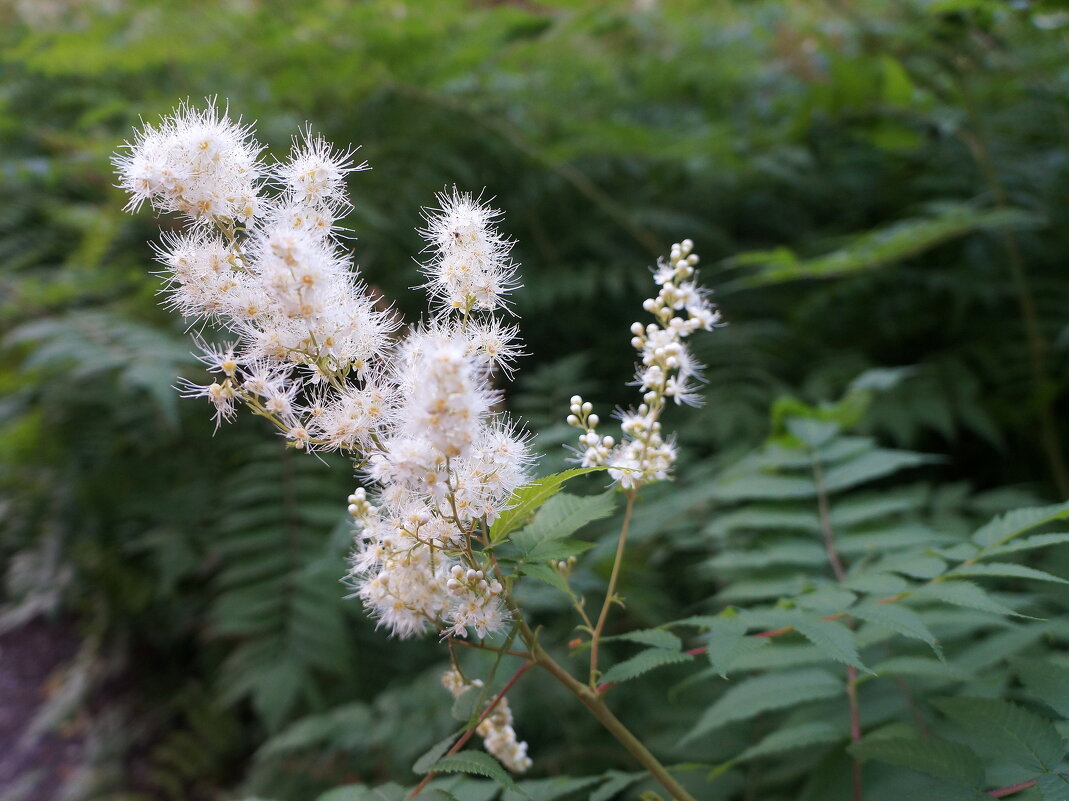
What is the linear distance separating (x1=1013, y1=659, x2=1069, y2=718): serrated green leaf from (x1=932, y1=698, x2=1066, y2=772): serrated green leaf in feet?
0.11

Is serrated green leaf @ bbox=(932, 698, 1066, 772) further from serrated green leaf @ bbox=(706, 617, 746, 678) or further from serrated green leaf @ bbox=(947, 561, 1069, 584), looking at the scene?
serrated green leaf @ bbox=(706, 617, 746, 678)

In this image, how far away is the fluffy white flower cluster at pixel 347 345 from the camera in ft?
2.74

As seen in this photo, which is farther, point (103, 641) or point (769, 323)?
point (103, 641)

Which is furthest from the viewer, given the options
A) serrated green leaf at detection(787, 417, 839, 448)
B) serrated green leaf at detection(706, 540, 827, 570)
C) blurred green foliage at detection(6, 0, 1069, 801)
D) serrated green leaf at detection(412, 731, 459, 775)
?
blurred green foliage at detection(6, 0, 1069, 801)

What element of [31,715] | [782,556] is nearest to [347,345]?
[782,556]

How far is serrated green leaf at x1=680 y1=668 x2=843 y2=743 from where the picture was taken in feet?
4.01

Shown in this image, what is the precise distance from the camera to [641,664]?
0.94 metres

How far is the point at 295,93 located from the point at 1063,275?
3348 millimetres

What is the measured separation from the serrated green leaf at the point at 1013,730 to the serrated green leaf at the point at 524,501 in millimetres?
665

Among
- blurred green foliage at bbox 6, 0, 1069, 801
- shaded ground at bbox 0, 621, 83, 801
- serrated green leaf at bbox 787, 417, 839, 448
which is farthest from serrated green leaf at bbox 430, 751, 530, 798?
shaded ground at bbox 0, 621, 83, 801

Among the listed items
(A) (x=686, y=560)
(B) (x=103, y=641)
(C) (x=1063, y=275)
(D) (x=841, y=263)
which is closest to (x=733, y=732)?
(A) (x=686, y=560)

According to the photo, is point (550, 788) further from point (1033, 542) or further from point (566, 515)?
point (1033, 542)

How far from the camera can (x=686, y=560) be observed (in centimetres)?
246

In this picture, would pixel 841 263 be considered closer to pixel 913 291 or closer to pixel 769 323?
pixel 769 323
